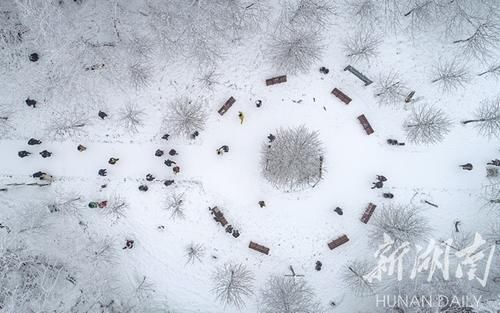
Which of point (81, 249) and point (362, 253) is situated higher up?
point (362, 253)

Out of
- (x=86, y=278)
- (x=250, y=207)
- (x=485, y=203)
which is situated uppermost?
(x=485, y=203)

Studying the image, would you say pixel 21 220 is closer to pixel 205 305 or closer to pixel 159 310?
pixel 159 310

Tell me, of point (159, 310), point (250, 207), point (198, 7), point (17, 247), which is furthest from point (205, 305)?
point (198, 7)

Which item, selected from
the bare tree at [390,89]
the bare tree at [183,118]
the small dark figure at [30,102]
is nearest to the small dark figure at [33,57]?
the small dark figure at [30,102]

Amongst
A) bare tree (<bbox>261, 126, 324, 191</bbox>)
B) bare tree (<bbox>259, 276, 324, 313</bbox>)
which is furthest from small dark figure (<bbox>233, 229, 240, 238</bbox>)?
bare tree (<bbox>261, 126, 324, 191</bbox>)

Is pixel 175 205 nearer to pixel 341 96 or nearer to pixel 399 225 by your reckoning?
pixel 341 96

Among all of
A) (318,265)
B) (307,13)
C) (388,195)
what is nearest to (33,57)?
(307,13)

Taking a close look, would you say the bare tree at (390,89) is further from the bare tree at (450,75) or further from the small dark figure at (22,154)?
the small dark figure at (22,154)
